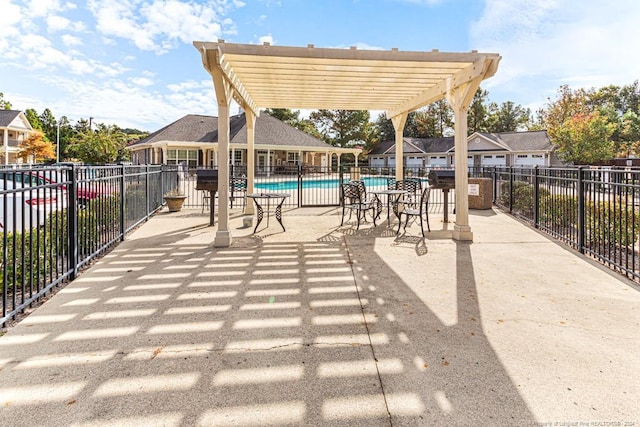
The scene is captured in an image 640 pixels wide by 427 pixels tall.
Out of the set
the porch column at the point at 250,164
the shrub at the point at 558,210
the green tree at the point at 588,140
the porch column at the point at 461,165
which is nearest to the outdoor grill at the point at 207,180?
the porch column at the point at 250,164

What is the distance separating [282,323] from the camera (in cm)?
312

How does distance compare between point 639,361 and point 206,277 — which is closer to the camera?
point 639,361

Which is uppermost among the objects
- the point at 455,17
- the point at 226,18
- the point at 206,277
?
the point at 455,17

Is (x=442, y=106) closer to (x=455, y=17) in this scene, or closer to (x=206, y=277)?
(x=455, y=17)

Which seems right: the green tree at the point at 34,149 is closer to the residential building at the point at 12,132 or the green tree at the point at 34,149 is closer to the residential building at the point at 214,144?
the residential building at the point at 12,132

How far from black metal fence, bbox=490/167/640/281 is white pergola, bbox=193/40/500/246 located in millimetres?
1746

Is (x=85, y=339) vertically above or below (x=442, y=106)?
below

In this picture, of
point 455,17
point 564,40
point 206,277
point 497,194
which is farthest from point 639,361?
point 564,40

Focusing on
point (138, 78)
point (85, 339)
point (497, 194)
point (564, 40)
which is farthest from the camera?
point (138, 78)

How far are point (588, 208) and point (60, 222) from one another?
7.98m

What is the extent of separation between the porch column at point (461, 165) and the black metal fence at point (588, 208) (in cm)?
168

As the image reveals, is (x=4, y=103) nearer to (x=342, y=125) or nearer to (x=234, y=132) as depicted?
(x=234, y=132)

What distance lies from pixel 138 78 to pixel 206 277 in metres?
34.6

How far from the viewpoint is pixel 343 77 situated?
694 cm
